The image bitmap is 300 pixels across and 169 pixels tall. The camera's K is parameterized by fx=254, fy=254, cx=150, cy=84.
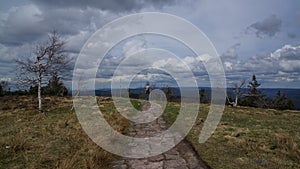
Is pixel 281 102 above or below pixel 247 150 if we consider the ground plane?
below

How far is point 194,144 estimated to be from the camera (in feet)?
28.5

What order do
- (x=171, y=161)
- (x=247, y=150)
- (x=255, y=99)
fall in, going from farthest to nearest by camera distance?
(x=255, y=99) < (x=247, y=150) < (x=171, y=161)

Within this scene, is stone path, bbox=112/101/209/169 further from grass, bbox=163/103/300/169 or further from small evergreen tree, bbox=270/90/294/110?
small evergreen tree, bbox=270/90/294/110

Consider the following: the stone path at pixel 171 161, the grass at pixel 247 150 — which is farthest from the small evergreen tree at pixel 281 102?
the stone path at pixel 171 161

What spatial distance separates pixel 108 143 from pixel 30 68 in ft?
40.6

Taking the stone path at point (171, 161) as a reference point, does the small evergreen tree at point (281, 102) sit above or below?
below

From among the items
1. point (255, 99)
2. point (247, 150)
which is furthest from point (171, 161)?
point (255, 99)

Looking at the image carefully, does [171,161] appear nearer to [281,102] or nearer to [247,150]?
[247,150]

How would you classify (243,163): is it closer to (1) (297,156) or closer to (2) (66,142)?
(1) (297,156)

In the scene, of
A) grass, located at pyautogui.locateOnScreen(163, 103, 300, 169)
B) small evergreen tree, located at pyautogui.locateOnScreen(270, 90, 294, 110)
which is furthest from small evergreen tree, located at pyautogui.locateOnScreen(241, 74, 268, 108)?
grass, located at pyautogui.locateOnScreen(163, 103, 300, 169)

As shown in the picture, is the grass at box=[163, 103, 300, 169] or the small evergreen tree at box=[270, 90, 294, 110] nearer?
the grass at box=[163, 103, 300, 169]

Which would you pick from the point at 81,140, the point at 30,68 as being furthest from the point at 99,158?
the point at 30,68

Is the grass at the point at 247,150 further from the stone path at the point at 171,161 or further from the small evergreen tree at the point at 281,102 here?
the small evergreen tree at the point at 281,102

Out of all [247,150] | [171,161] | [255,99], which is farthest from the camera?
[255,99]
